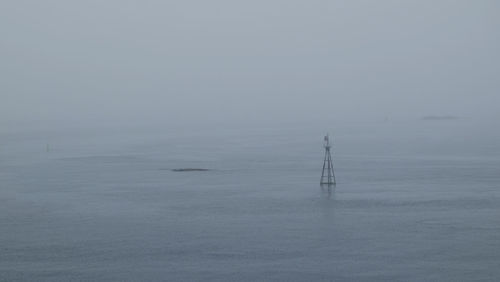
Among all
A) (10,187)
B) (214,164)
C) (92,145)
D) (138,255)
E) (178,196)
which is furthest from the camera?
(92,145)

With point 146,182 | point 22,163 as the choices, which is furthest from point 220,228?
point 22,163

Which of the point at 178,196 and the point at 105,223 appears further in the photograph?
the point at 178,196

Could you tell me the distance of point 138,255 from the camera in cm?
2022

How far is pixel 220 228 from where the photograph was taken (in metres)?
24.3

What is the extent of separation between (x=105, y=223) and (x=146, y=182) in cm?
1390

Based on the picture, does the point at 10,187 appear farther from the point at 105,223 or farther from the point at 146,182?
the point at 105,223

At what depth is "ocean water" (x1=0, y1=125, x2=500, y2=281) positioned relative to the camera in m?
18.6

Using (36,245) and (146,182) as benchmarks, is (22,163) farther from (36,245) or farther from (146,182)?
(36,245)

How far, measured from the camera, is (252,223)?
2522 centimetres

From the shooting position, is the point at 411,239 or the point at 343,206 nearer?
the point at 411,239

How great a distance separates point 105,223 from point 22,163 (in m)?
30.5

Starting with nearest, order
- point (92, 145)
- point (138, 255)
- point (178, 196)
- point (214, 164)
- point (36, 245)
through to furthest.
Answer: point (138, 255)
point (36, 245)
point (178, 196)
point (214, 164)
point (92, 145)

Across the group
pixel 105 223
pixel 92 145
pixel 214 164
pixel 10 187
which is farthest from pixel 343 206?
pixel 92 145

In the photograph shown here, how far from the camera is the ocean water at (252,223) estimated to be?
61.0 ft
